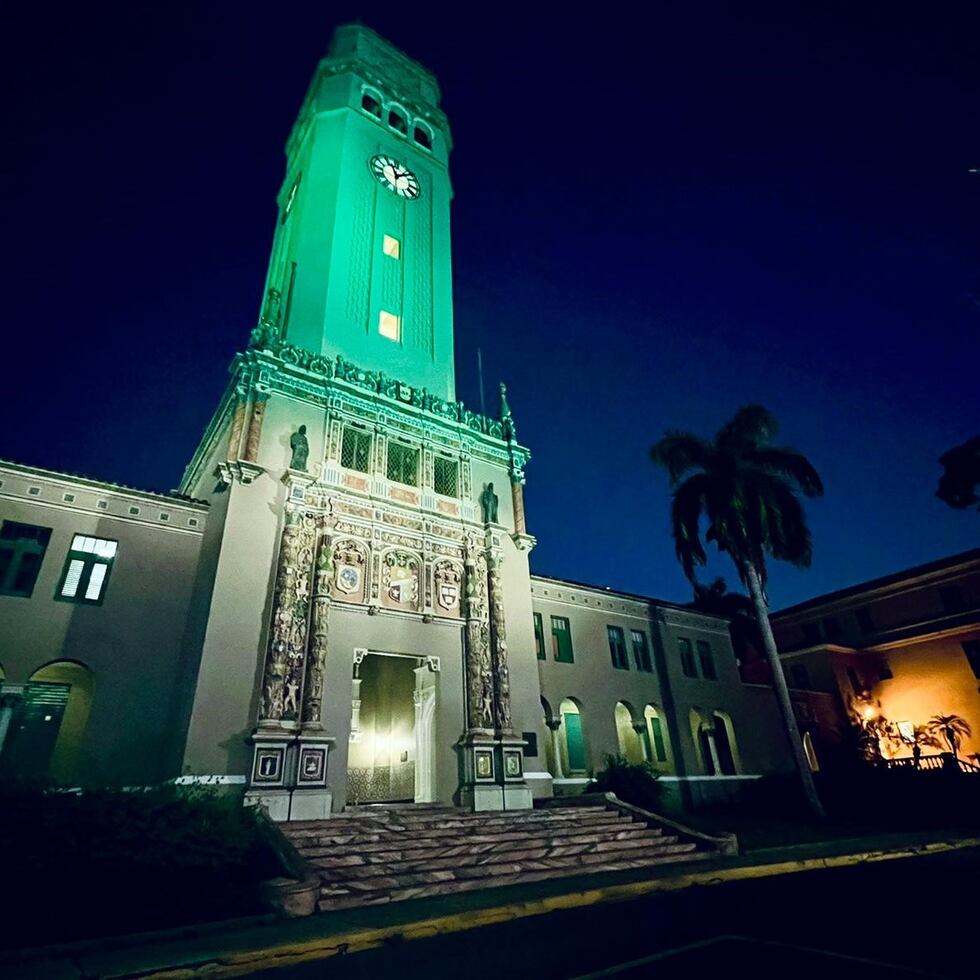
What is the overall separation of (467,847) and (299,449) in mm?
13095

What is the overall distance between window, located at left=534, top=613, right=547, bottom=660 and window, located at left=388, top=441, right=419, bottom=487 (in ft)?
28.3

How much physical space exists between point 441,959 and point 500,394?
23397 mm

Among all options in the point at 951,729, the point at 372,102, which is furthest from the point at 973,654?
the point at 372,102

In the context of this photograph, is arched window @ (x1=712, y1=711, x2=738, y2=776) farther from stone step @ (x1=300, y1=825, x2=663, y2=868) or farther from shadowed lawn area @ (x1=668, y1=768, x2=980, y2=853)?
stone step @ (x1=300, y1=825, x2=663, y2=868)

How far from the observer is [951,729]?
30.0m

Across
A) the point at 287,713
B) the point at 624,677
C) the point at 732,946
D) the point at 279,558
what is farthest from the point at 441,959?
the point at 624,677

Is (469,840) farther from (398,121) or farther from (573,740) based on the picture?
(398,121)

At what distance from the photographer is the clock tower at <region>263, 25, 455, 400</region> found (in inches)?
987

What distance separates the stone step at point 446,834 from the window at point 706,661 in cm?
1572

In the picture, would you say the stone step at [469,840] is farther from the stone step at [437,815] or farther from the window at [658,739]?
the window at [658,739]

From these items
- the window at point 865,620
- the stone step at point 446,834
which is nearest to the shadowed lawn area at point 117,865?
the stone step at point 446,834

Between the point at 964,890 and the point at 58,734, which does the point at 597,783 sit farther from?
the point at 58,734

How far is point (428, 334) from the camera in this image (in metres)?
27.5

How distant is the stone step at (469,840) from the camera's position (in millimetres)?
11922
